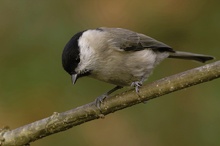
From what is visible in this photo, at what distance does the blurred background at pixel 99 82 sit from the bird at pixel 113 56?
3.57 ft

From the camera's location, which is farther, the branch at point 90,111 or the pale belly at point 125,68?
the pale belly at point 125,68

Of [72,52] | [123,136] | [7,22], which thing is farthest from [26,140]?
[7,22]

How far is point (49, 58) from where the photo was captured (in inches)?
251

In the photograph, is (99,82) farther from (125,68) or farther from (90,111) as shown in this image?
(90,111)

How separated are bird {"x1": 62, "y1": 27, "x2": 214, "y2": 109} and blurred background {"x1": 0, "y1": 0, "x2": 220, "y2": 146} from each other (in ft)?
3.57

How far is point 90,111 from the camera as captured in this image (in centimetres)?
366

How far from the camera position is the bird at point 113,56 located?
4238mm

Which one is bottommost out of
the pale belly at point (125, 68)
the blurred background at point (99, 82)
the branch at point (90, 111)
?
the branch at point (90, 111)

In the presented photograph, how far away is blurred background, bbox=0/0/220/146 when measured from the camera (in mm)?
5789

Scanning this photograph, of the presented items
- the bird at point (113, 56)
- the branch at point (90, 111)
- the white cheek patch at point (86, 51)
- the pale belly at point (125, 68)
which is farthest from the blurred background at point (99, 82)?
the branch at point (90, 111)

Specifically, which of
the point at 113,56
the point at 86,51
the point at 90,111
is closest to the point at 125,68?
the point at 113,56

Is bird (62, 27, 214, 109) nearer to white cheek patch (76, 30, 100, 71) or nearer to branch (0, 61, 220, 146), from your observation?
white cheek patch (76, 30, 100, 71)

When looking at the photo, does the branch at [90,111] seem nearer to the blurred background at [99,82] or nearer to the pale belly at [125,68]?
the pale belly at [125,68]

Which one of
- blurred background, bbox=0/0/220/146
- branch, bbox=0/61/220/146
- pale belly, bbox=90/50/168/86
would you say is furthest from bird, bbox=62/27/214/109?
blurred background, bbox=0/0/220/146
